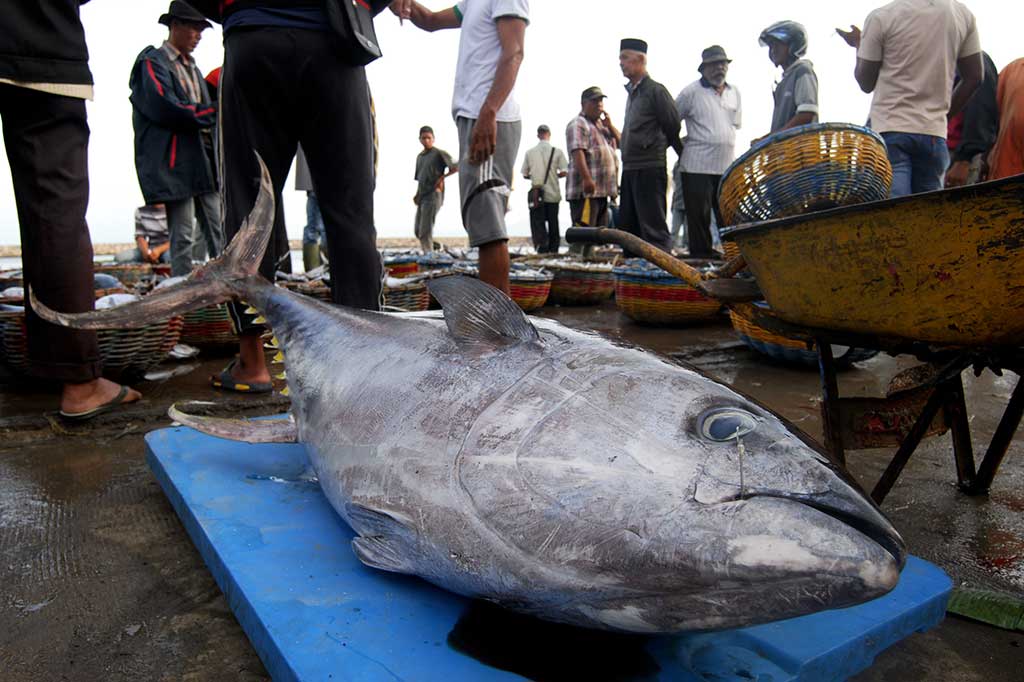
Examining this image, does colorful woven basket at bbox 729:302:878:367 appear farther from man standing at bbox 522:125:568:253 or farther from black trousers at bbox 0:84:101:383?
man standing at bbox 522:125:568:253

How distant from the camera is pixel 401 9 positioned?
4.07 metres

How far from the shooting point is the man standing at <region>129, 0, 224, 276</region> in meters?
5.33

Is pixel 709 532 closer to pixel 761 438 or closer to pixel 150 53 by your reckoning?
pixel 761 438

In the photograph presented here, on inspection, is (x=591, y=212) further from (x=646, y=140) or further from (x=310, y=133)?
(x=310, y=133)

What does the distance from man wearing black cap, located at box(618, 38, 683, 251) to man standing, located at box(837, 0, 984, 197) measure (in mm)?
2780

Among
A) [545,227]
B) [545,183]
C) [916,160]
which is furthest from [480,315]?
[545,227]

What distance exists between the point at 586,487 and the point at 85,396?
2.69 metres

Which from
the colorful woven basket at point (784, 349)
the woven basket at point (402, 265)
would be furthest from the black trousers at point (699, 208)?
the woven basket at point (402, 265)

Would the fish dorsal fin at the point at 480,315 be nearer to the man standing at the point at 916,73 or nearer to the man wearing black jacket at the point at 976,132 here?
the man standing at the point at 916,73

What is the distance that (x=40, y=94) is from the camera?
2646 mm

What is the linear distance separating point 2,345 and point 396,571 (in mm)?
3122

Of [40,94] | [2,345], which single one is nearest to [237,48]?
[40,94]

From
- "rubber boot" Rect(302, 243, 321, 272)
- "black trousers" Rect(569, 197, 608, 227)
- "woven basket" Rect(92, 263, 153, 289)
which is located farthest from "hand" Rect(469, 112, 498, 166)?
"black trousers" Rect(569, 197, 608, 227)

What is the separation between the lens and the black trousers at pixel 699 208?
7285 mm
